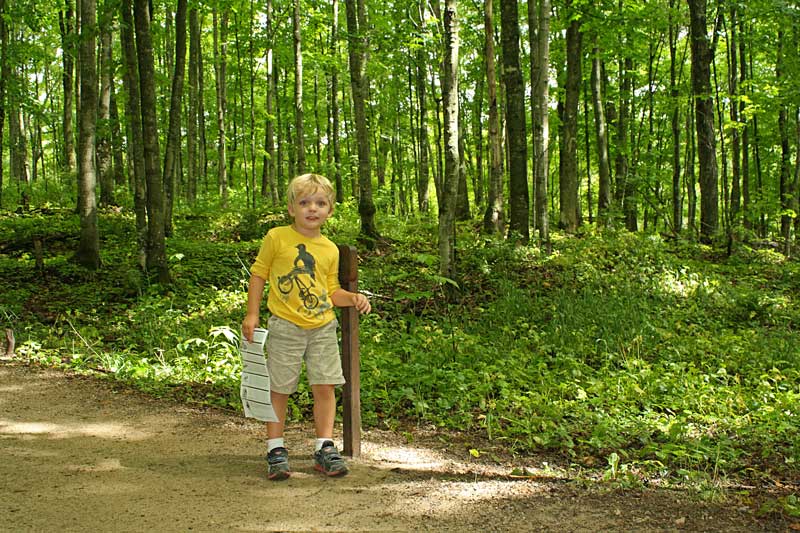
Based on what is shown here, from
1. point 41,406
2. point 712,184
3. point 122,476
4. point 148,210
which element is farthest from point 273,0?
point 122,476

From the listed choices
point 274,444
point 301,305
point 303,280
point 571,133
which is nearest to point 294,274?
point 303,280

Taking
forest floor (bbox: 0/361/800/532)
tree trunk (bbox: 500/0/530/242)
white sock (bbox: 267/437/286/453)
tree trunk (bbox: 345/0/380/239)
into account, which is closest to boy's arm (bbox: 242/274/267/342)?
white sock (bbox: 267/437/286/453)

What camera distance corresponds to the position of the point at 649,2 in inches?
685

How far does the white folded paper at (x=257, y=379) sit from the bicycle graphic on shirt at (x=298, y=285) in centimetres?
30

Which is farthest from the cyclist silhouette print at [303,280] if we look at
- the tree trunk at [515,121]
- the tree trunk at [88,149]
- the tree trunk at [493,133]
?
the tree trunk at [493,133]

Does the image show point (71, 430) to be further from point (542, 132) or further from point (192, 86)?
point (192, 86)

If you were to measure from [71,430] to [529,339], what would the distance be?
207 inches

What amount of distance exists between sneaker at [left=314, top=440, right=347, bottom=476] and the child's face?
1448 millimetres

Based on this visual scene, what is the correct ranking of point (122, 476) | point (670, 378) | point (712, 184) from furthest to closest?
point (712, 184) < point (670, 378) < point (122, 476)

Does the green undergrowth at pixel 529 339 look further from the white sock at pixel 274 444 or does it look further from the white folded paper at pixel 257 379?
the white folded paper at pixel 257 379

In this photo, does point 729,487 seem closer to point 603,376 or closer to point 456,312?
point 603,376

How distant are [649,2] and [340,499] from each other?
716 inches

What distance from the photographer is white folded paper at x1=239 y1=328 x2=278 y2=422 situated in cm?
382

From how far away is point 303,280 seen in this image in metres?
3.89
